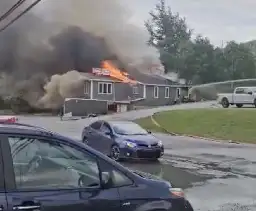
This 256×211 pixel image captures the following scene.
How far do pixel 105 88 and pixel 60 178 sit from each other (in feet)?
177

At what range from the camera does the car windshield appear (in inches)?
657

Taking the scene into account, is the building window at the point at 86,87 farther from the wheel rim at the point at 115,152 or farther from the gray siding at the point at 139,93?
the wheel rim at the point at 115,152

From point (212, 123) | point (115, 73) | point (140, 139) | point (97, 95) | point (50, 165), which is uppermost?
point (115, 73)

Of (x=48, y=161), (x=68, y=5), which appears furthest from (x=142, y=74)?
(x=48, y=161)

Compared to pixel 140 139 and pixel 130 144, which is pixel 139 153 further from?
pixel 140 139

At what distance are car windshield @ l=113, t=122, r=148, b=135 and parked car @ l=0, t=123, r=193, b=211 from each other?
459 inches

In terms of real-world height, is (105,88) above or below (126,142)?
above

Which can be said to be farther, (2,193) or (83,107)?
(83,107)

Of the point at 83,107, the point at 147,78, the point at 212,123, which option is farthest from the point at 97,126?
the point at 147,78

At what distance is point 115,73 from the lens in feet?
200

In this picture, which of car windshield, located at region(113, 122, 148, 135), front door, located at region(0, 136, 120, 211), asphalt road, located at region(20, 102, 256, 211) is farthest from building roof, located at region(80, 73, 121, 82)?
front door, located at region(0, 136, 120, 211)

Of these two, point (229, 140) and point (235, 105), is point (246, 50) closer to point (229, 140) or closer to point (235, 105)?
point (235, 105)

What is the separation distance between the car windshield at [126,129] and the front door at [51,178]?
11.9 m

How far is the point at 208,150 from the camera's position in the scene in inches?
810
